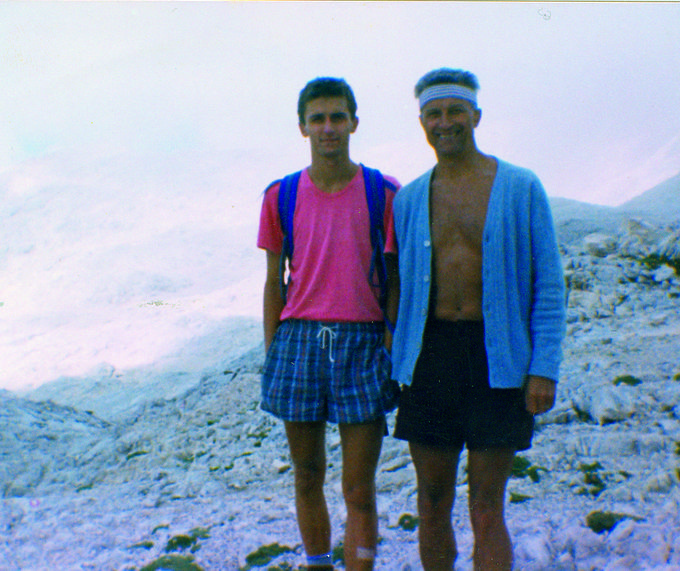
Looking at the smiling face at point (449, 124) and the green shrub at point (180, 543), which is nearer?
the smiling face at point (449, 124)

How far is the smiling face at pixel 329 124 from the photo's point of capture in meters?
2.01

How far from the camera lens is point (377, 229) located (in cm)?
201

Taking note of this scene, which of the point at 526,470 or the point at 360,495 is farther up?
the point at 360,495

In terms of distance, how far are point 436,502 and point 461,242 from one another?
800 mm

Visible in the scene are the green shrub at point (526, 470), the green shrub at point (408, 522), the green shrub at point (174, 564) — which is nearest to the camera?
the green shrub at point (174, 564)

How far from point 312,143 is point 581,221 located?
616cm

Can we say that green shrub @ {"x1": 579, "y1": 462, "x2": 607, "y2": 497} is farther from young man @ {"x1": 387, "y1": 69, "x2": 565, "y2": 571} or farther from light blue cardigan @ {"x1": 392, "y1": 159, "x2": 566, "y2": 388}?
light blue cardigan @ {"x1": 392, "y1": 159, "x2": 566, "y2": 388}

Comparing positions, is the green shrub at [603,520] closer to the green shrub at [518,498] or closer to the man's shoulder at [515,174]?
the green shrub at [518,498]

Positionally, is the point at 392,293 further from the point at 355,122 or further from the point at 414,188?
the point at 355,122

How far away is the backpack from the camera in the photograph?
6.57 ft

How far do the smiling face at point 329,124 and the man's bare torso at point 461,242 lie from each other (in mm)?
378

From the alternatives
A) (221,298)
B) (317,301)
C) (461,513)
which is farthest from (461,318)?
(221,298)

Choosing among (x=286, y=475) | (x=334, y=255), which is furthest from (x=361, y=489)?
(x=286, y=475)

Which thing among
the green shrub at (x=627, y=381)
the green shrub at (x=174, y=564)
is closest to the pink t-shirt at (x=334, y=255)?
the green shrub at (x=174, y=564)
